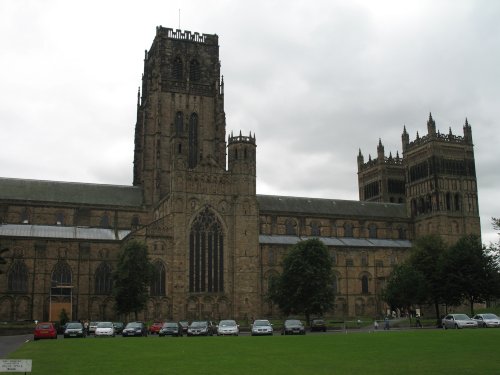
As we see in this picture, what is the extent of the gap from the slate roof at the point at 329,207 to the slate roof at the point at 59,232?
2650cm

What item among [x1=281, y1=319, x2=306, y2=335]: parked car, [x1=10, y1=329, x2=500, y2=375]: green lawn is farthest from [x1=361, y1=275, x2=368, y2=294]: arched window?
[x1=10, y1=329, x2=500, y2=375]: green lawn

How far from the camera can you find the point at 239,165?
94875 mm

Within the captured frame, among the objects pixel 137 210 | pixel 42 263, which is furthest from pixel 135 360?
pixel 137 210

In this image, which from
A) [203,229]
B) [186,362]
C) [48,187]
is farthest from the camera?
[48,187]

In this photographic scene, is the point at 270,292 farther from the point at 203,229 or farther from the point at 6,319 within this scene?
the point at 6,319

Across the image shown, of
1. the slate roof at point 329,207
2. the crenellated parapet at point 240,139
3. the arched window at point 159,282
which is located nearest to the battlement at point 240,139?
the crenellated parapet at point 240,139

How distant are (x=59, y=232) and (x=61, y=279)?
323 inches

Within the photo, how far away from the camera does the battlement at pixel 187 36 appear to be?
109500 millimetres

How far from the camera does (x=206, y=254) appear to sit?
298ft

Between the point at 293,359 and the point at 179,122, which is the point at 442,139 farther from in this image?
the point at 293,359

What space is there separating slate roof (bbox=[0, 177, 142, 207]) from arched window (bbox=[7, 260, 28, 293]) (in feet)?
42.6

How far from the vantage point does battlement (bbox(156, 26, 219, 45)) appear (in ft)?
359

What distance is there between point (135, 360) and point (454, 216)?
3858 inches

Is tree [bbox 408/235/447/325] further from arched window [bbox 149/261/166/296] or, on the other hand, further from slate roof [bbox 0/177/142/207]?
slate roof [bbox 0/177/142/207]
